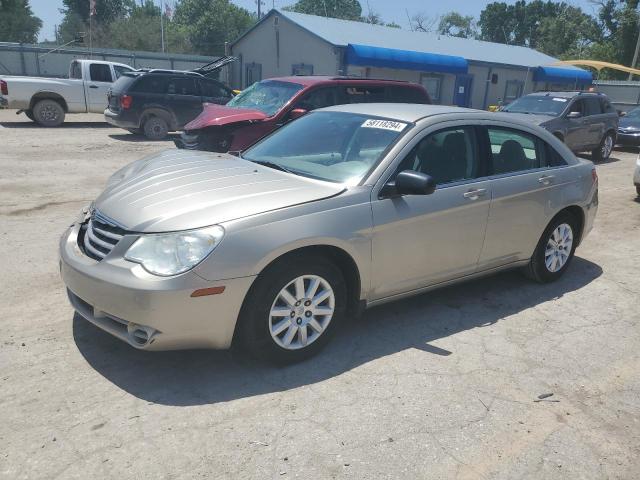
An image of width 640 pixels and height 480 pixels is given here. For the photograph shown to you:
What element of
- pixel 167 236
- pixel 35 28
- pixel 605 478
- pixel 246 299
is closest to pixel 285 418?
pixel 246 299

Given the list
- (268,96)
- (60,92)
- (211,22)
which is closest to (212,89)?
(60,92)

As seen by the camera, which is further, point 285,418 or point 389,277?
point 389,277

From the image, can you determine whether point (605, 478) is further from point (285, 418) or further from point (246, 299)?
point (246, 299)

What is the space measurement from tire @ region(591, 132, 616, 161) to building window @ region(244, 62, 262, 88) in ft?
62.4

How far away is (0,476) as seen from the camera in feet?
8.29

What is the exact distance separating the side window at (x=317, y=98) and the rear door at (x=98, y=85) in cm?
902

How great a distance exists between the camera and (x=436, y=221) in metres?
4.03

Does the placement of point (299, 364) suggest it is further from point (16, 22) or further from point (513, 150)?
point (16, 22)

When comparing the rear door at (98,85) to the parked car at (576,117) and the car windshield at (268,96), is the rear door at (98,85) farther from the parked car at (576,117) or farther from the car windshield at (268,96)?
the parked car at (576,117)

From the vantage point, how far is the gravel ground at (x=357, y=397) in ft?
9.04

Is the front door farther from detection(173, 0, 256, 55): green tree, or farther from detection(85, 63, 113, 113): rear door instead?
detection(173, 0, 256, 55): green tree

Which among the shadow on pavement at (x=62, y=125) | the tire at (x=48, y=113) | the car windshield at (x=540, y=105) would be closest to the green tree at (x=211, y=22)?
the shadow on pavement at (x=62, y=125)

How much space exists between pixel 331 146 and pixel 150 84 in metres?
11.0

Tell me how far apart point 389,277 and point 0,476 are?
2.48 metres
